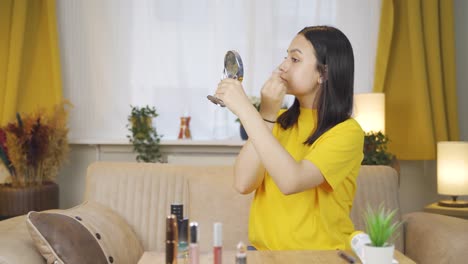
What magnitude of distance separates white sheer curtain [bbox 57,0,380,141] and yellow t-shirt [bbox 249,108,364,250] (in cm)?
239

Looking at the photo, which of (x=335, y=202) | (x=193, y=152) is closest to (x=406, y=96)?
(x=193, y=152)

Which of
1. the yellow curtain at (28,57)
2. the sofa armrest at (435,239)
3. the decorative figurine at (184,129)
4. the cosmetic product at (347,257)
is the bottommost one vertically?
the sofa armrest at (435,239)

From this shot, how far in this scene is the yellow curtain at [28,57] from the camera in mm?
4215

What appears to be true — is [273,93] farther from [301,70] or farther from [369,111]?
[369,111]

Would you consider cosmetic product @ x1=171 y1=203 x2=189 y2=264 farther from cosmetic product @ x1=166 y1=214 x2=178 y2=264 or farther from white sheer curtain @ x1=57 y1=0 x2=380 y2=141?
white sheer curtain @ x1=57 y1=0 x2=380 y2=141

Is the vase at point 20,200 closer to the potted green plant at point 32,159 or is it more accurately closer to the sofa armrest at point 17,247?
the potted green plant at point 32,159

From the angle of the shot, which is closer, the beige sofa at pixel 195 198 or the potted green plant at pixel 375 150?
the beige sofa at pixel 195 198

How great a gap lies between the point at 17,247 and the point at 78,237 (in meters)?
0.19

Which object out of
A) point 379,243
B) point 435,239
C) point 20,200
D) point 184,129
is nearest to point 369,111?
point 184,129

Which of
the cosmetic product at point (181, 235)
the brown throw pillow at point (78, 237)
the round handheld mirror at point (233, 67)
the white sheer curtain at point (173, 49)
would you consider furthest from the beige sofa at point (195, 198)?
the white sheer curtain at point (173, 49)

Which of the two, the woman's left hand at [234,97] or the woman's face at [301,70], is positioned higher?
the woman's face at [301,70]

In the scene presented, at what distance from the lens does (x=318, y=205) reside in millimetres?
1979

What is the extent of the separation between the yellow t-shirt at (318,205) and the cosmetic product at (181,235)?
48 cm

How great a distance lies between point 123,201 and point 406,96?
2.25 m
